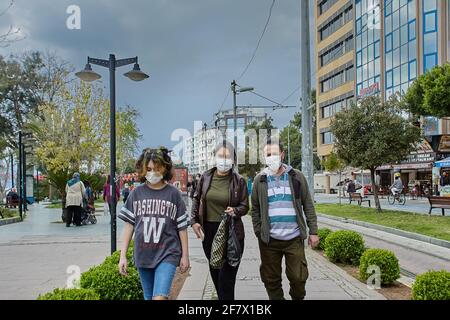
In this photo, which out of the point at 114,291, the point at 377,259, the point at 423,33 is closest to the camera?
the point at 114,291

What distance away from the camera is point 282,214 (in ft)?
14.8

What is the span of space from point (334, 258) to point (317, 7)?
56.8 m

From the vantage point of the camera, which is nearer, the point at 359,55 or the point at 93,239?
the point at 93,239

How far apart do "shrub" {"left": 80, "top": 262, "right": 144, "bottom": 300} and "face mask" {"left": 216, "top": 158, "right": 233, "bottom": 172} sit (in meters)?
1.51

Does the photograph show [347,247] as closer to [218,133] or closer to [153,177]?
[153,177]

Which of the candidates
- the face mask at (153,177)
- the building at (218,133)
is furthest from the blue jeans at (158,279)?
the building at (218,133)

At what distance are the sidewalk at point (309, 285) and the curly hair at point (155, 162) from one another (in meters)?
2.29

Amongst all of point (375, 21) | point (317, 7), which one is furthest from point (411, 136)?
point (317, 7)

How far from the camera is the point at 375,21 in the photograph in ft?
143

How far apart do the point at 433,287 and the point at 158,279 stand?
8.94 ft

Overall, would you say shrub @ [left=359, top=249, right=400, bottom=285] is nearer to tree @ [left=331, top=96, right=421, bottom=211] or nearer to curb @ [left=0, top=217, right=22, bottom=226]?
tree @ [left=331, top=96, right=421, bottom=211]

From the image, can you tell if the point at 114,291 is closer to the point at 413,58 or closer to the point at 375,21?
the point at 413,58

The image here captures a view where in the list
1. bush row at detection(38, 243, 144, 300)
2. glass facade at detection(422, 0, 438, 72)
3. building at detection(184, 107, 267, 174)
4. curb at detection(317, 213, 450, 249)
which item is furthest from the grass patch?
glass facade at detection(422, 0, 438, 72)

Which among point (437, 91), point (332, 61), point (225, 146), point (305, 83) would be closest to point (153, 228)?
point (225, 146)
